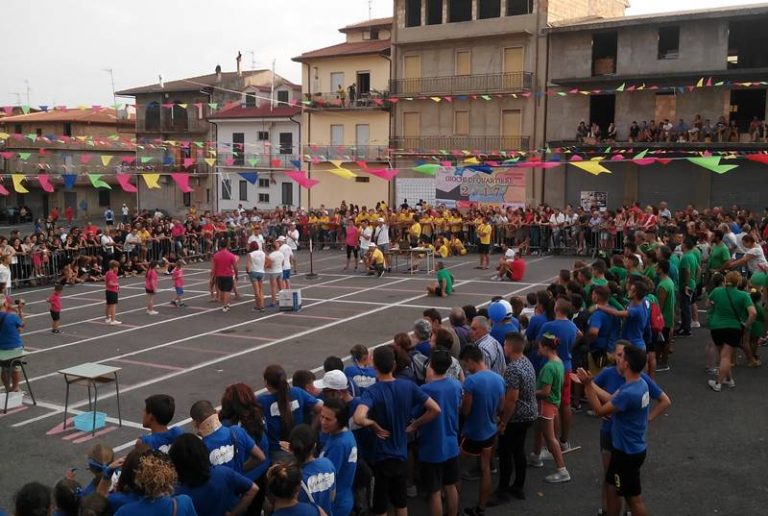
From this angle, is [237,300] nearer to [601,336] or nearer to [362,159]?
[601,336]

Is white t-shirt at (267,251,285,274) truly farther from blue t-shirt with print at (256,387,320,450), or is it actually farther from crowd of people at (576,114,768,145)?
crowd of people at (576,114,768,145)

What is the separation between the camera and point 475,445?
23.5ft

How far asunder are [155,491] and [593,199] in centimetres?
3304

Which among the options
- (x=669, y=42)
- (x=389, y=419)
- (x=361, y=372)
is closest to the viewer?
(x=389, y=419)

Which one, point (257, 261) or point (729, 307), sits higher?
point (729, 307)

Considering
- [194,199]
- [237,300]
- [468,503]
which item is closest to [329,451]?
[468,503]

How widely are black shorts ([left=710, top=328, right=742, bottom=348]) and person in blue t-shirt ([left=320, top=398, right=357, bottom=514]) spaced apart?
722cm

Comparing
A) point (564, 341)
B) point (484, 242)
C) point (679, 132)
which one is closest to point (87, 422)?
point (564, 341)

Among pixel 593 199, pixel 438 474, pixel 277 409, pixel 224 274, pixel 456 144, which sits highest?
pixel 456 144

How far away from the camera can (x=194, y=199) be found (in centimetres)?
5347

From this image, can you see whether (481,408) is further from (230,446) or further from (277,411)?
(230,446)

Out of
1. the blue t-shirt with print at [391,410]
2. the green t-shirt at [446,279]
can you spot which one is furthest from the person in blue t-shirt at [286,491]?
the green t-shirt at [446,279]

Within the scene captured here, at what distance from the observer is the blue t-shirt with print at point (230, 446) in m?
5.44

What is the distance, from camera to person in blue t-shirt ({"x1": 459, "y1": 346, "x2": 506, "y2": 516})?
6.98 meters
